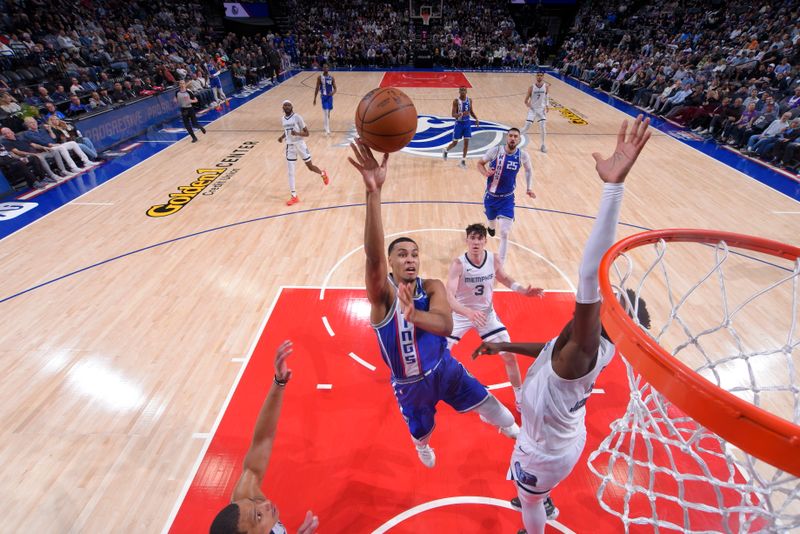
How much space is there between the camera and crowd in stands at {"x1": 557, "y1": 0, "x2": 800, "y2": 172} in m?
11.5

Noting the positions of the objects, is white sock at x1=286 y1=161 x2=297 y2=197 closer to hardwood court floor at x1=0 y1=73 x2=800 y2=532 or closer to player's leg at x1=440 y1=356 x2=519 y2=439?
hardwood court floor at x1=0 y1=73 x2=800 y2=532

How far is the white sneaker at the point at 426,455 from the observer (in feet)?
11.4

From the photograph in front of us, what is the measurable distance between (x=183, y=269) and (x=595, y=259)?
6123mm

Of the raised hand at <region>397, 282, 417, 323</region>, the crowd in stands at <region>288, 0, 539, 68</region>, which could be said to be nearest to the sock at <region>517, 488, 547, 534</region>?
the raised hand at <region>397, 282, 417, 323</region>

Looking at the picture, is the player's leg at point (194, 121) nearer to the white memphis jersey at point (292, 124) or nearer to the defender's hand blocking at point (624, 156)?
the white memphis jersey at point (292, 124)

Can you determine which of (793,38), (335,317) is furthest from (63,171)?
(793,38)

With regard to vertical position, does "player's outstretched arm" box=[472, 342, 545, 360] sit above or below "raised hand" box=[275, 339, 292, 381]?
below

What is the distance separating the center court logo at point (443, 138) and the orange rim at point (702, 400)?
31.3 feet

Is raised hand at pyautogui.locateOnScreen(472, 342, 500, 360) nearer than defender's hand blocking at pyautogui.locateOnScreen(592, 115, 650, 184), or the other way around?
defender's hand blocking at pyautogui.locateOnScreen(592, 115, 650, 184)

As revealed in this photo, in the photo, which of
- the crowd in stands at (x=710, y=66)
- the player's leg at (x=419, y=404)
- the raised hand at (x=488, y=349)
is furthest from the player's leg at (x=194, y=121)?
the crowd in stands at (x=710, y=66)

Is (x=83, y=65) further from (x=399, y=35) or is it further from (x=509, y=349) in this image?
(x=399, y=35)

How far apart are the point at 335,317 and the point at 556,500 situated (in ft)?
10.2

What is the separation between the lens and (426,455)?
3.52 m

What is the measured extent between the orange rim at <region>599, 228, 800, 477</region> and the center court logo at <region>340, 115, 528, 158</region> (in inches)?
375
